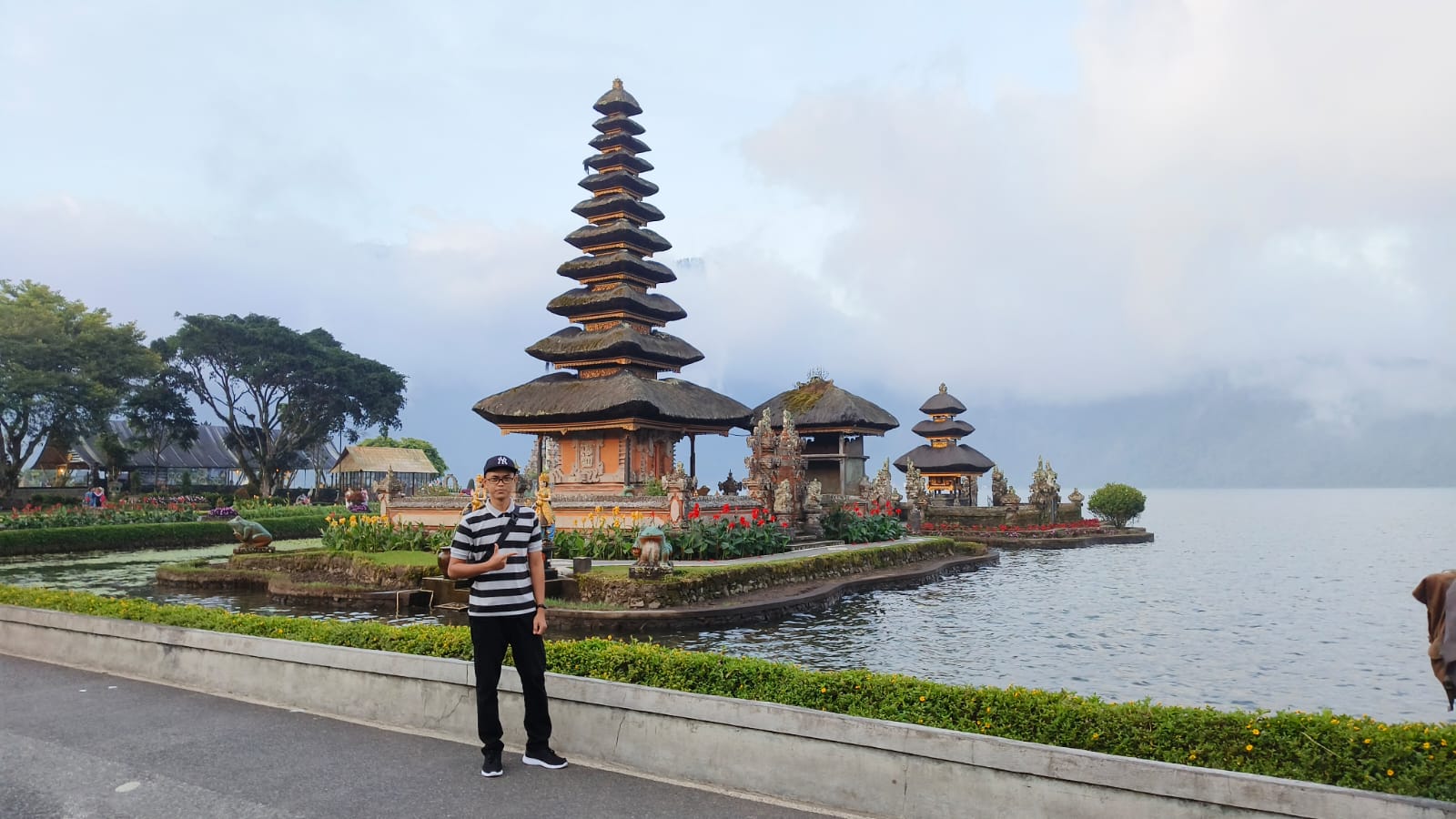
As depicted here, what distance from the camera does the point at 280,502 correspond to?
54875 millimetres

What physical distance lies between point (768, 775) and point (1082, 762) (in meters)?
2.05

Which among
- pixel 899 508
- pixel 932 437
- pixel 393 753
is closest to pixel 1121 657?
pixel 393 753

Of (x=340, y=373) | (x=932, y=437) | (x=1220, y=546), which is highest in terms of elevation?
(x=340, y=373)

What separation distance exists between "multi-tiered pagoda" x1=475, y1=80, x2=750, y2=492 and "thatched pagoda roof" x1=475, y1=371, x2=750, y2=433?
55 millimetres

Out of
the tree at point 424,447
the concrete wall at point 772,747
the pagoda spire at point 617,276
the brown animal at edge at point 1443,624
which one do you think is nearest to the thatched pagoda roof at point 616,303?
the pagoda spire at point 617,276

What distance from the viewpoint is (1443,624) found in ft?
14.5

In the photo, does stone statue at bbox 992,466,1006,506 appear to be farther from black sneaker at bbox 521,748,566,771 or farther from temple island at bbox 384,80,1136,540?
black sneaker at bbox 521,748,566,771

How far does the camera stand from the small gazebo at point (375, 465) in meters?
66.9

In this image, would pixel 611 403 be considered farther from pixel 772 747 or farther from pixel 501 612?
pixel 772 747

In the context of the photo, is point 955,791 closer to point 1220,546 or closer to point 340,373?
point 1220,546

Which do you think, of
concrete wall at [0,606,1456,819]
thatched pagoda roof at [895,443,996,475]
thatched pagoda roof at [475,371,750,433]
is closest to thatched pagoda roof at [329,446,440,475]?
thatched pagoda roof at [475,371,750,433]

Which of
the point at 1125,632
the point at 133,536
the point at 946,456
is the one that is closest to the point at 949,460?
the point at 946,456

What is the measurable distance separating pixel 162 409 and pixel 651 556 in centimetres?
5095

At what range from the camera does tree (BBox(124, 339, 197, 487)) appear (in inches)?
2162
